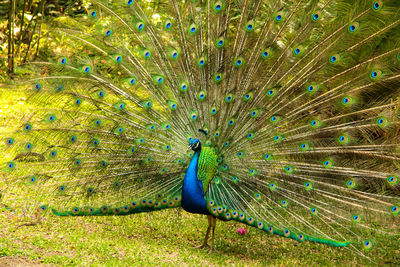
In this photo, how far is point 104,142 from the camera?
19.4ft

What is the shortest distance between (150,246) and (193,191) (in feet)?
3.73

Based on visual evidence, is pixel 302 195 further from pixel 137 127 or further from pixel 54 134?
pixel 54 134

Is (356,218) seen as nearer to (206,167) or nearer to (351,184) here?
(351,184)

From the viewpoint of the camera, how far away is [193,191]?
5.49 m

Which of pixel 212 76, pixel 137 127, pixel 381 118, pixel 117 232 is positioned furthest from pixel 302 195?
pixel 117 232

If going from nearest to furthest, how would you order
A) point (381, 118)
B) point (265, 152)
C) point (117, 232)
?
point (381, 118)
point (265, 152)
point (117, 232)

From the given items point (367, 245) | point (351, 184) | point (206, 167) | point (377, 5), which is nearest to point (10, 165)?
point (206, 167)

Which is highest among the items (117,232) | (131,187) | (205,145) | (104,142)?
(205,145)

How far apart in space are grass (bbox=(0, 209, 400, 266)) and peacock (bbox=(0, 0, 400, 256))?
0.50m

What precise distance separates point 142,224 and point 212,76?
2.60 metres

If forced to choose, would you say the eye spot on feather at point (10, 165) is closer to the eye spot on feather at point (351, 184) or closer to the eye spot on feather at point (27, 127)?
the eye spot on feather at point (27, 127)

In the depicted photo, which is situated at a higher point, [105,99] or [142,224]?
[105,99]

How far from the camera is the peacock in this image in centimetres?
Answer: 535

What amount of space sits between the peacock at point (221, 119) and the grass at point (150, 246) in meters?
0.50
